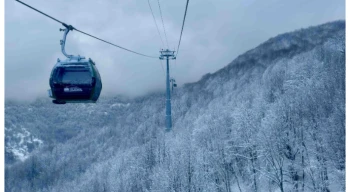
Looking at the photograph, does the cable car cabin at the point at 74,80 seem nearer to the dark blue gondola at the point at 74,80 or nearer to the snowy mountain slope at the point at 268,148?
the dark blue gondola at the point at 74,80

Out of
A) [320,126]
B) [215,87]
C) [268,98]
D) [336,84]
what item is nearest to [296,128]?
[320,126]

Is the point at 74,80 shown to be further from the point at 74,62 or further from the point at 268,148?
the point at 268,148

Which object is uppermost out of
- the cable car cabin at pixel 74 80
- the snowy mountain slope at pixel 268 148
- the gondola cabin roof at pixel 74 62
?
the gondola cabin roof at pixel 74 62

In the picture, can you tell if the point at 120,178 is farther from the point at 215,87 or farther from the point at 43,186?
the point at 43,186

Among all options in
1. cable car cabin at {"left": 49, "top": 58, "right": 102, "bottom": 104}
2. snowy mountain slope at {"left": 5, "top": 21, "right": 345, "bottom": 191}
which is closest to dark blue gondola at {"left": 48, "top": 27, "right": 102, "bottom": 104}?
cable car cabin at {"left": 49, "top": 58, "right": 102, "bottom": 104}

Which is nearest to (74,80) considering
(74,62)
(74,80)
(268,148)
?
(74,80)

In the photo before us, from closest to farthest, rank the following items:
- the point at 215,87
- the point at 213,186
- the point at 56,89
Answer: the point at 56,89
the point at 213,186
the point at 215,87

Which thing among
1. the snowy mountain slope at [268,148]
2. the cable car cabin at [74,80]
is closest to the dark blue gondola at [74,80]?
the cable car cabin at [74,80]

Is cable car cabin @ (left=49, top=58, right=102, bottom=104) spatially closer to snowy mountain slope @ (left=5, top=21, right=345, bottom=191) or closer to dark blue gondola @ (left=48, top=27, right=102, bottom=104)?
dark blue gondola @ (left=48, top=27, right=102, bottom=104)

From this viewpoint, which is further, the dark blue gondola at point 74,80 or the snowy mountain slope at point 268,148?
the snowy mountain slope at point 268,148

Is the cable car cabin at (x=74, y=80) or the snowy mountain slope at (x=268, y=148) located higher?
the cable car cabin at (x=74, y=80)
